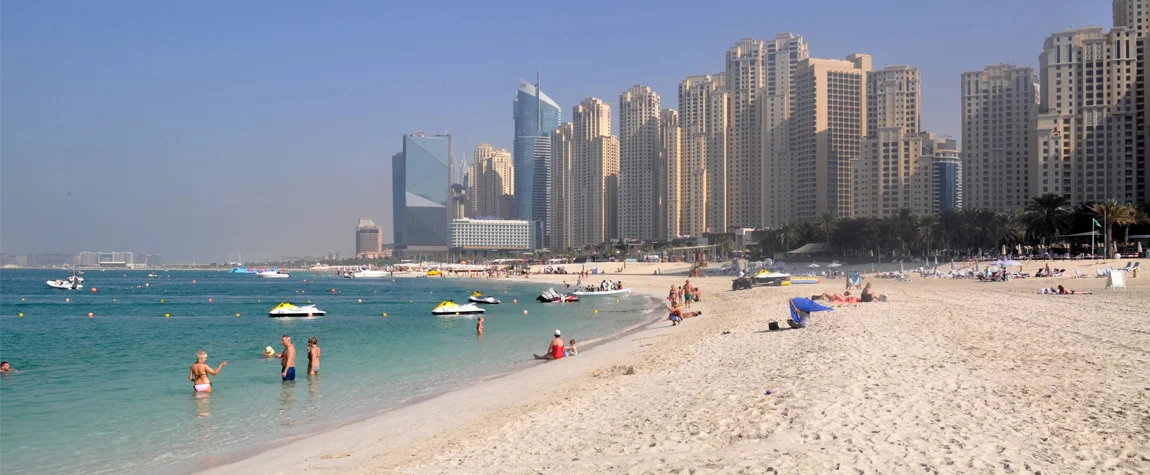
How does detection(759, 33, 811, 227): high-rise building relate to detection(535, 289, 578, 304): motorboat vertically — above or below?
above

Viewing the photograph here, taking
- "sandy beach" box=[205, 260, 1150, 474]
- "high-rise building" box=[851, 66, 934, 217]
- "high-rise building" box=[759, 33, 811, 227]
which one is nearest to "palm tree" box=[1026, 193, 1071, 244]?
"high-rise building" box=[851, 66, 934, 217]

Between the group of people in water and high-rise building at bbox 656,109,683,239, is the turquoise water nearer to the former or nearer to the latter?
the group of people in water

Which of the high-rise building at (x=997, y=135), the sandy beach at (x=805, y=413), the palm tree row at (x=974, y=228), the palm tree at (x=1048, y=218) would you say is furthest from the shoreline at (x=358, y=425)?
the high-rise building at (x=997, y=135)

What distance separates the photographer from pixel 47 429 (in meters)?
13.2

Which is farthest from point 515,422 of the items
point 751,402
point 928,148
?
point 928,148

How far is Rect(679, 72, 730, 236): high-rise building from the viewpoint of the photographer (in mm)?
165625

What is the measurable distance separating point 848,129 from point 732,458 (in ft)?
479

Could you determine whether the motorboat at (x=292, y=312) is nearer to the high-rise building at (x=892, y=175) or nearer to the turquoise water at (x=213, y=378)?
the turquoise water at (x=213, y=378)

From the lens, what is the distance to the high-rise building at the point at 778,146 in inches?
5896

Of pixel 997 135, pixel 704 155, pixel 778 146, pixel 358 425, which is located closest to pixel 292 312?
pixel 358 425

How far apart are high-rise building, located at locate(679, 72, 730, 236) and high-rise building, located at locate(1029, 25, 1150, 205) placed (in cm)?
6487

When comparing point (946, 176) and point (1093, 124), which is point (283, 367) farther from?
point (946, 176)

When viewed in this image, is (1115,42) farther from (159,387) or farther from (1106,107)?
(159,387)

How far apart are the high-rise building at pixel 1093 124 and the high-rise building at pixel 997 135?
1650 cm
